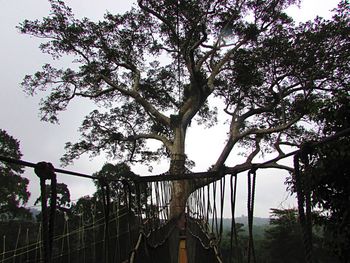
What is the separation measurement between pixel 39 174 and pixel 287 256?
40.7 feet

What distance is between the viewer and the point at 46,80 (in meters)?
8.82

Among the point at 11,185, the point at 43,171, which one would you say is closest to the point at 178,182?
the point at 43,171

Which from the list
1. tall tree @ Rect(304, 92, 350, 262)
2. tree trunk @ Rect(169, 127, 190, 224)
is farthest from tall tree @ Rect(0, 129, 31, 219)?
tall tree @ Rect(304, 92, 350, 262)

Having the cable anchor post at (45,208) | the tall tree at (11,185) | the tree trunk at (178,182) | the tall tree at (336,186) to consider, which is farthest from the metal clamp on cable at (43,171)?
the tall tree at (11,185)

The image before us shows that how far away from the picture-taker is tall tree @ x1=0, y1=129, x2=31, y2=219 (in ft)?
45.5

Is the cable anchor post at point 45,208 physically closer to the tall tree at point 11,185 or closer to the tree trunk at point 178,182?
the tree trunk at point 178,182

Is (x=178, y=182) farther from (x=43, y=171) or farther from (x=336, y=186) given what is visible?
(x=43, y=171)

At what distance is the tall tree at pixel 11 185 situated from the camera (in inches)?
546

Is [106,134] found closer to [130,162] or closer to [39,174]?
[130,162]

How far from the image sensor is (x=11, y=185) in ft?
47.0

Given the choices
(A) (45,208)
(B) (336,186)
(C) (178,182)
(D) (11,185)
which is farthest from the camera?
(D) (11,185)

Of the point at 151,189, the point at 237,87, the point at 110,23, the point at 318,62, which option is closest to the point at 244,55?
the point at 237,87

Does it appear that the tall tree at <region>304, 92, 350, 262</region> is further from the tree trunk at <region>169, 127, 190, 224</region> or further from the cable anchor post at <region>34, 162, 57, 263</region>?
the tree trunk at <region>169, 127, 190, 224</region>

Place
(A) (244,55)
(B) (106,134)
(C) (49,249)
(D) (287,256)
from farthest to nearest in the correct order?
1. (D) (287,256)
2. (B) (106,134)
3. (A) (244,55)
4. (C) (49,249)
